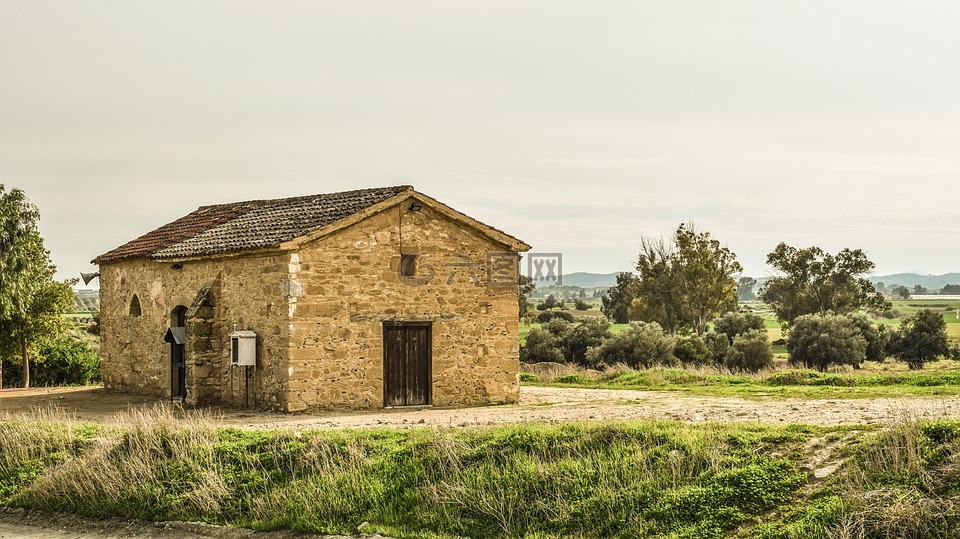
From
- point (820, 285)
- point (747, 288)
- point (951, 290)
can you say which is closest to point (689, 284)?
point (820, 285)

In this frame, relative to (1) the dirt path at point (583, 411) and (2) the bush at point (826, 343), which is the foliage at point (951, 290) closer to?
(2) the bush at point (826, 343)

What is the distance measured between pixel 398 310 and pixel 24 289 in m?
15.7

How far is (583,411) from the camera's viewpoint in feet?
58.1

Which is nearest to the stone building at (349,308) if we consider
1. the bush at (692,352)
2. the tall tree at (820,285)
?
the bush at (692,352)

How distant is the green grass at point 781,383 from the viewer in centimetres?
2017

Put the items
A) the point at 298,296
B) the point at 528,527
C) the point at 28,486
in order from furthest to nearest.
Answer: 1. the point at 298,296
2. the point at 28,486
3. the point at 528,527

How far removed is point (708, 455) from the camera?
36.6 ft

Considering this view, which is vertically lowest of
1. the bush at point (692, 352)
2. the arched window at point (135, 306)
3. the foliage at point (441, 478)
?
the foliage at point (441, 478)

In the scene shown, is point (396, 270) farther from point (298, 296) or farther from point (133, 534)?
point (133, 534)

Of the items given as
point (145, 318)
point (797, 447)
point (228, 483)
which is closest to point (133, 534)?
point (228, 483)

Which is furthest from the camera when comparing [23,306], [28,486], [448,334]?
[23,306]

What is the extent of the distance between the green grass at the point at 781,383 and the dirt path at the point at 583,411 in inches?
48.2

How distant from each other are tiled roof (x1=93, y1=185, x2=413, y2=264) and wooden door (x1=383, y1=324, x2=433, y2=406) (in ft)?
8.68

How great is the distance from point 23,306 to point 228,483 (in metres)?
19.6
